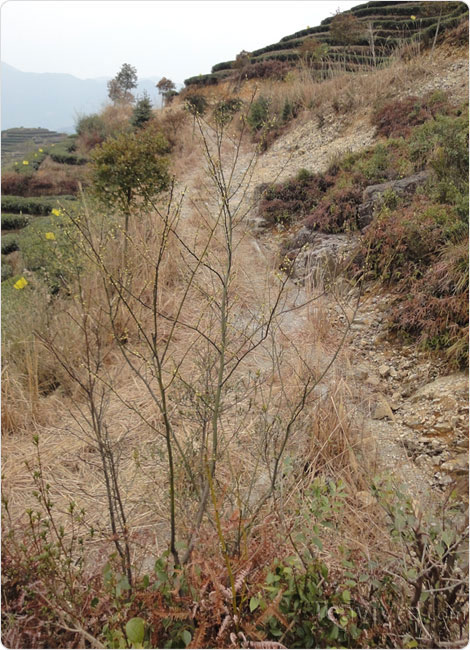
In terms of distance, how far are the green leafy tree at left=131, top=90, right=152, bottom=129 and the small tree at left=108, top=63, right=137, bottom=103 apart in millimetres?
4964

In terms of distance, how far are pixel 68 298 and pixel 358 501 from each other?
311cm

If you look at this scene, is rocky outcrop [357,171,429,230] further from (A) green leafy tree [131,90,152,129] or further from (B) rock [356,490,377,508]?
(A) green leafy tree [131,90,152,129]

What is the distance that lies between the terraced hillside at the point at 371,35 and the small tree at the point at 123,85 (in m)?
6.70

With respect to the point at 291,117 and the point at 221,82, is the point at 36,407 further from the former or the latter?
the point at 221,82

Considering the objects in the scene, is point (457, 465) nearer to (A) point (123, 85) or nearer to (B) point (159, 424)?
Result: (B) point (159, 424)

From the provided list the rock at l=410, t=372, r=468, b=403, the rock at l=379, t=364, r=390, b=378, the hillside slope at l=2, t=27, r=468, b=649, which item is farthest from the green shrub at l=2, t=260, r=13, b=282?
the rock at l=410, t=372, r=468, b=403

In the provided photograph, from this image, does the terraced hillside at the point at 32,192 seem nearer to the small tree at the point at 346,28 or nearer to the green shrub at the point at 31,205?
the green shrub at the point at 31,205

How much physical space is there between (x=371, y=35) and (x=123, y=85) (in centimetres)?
1176

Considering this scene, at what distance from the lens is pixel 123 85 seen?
17.8 m

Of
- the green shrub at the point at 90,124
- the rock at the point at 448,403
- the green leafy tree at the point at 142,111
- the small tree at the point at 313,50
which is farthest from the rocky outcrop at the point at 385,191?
the green shrub at the point at 90,124

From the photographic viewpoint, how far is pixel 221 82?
1335 centimetres

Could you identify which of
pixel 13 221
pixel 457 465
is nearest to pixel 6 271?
pixel 13 221

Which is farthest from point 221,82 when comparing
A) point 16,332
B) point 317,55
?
point 16,332

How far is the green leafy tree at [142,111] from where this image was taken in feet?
39.9
